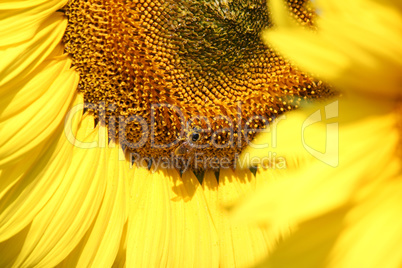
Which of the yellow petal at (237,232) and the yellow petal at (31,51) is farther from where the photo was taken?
the yellow petal at (237,232)

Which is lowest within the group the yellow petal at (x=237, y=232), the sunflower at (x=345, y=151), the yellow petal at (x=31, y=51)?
the yellow petal at (x=237, y=232)

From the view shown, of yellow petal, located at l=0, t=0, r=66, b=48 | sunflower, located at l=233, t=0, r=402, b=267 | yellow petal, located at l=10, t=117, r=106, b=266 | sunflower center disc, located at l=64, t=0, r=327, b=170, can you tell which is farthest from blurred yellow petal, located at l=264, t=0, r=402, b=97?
yellow petal, located at l=10, t=117, r=106, b=266

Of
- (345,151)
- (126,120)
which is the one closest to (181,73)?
(126,120)

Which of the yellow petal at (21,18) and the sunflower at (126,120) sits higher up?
the yellow petal at (21,18)

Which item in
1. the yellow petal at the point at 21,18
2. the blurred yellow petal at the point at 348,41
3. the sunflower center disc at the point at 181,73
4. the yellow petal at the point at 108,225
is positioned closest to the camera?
the blurred yellow petal at the point at 348,41

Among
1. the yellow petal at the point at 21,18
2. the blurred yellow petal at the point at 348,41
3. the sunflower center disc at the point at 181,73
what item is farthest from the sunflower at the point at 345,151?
the yellow petal at the point at 21,18

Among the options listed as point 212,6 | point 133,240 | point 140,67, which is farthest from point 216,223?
point 212,6

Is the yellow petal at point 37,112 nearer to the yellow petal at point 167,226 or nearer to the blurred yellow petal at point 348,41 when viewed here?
the yellow petal at point 167,226

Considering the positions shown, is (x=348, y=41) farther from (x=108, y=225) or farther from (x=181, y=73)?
(x=108, y=225)
